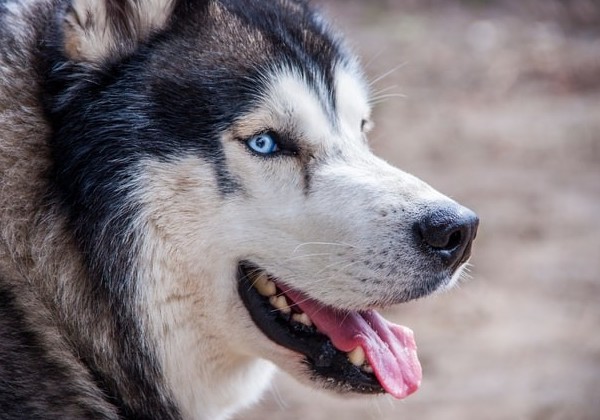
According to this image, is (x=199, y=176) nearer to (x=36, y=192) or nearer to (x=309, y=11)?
(x=36, y=192)

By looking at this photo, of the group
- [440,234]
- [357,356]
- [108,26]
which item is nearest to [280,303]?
[357,356]

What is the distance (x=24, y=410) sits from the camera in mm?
3131

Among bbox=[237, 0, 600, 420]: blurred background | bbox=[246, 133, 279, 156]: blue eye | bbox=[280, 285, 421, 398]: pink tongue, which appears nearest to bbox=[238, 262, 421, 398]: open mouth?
bbox=[280, 285, 421, 398]: pink tongue

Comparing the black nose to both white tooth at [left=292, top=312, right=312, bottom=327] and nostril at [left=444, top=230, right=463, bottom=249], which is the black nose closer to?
nostril at [left=444, top=230, right=463, bottom=249]

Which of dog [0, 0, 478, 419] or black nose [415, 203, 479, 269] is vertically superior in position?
black nose [415, 203, 479, 269]

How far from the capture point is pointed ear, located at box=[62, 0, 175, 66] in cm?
342

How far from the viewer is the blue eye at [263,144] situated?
346cm

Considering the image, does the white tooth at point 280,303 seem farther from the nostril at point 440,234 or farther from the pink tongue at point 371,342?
the nostril at point 440,234

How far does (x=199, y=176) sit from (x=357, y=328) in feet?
2.48

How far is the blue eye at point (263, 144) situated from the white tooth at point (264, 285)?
413mm

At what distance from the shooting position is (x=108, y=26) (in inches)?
137

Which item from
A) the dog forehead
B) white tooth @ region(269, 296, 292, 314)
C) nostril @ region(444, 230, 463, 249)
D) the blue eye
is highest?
the dog forehead

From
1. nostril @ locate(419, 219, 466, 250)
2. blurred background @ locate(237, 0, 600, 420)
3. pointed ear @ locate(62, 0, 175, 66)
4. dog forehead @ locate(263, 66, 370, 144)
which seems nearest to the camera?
nostril @ locate(419, 219, 466, 250)

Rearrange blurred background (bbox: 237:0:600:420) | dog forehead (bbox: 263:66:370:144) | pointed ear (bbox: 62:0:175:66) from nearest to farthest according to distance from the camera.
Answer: pointed ear (bbox: 62:0:175:66), dog forehead (bbox: 263:66:370:144), blurred background (bbox: 237:0:600:420)
